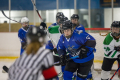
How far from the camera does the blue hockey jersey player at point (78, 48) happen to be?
7.62ft

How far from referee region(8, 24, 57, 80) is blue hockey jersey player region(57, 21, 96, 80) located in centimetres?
109

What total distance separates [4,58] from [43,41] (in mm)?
4419

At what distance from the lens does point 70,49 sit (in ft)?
7.90

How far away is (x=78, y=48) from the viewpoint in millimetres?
2396

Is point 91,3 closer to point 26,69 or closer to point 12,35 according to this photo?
point 12,35

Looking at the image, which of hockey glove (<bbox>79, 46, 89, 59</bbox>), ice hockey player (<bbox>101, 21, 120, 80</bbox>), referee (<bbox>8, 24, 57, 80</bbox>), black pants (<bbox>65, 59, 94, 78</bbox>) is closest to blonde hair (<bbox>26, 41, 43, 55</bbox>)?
referee (<bbox>8, 24, 57, 80</bbox>)

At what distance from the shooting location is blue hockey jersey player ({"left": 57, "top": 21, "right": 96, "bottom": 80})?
2322 mm

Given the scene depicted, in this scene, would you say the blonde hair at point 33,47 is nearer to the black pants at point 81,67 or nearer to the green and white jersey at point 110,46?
the black pants at point 81,67

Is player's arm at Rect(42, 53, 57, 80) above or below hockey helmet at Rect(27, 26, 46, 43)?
below

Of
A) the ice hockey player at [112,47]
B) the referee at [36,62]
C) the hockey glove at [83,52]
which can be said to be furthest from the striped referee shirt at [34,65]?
the ice hockey player at [112,47]

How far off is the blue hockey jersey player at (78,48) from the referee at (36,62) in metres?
1.09

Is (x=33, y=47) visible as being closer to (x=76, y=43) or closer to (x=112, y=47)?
(x=76, y=43)

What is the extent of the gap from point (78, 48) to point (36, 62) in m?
1.22

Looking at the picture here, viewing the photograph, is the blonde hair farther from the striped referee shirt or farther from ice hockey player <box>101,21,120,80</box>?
ice hockey player <box>101,21,120,80</box>
